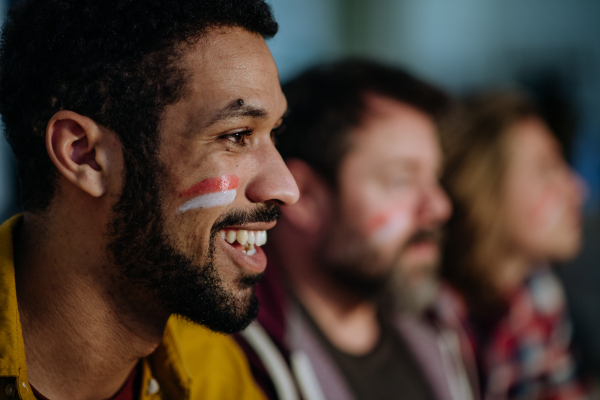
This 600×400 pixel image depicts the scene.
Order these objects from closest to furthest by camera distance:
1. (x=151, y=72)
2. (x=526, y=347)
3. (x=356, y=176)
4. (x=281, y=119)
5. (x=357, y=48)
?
1. (x=151, y=72)
2. (x=281, y=119)
3. (x=356, y=176)
4. (x=526, y=347)
5. (x=357, y=48)

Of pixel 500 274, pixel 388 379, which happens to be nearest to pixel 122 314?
pixel 388 379

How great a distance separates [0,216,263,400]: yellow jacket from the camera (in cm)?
97

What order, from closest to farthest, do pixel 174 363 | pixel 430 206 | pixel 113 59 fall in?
pixel 113 59
pixel 174 363
pixel 430 206

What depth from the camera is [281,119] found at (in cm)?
118

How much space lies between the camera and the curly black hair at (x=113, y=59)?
991 mm

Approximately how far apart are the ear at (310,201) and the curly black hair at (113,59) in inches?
38.8

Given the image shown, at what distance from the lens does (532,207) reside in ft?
8.35

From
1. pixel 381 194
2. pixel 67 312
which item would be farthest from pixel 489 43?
pixel 67 312

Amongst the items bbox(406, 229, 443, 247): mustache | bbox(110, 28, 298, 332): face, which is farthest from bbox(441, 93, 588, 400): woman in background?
bbox(110, 28, 298, 332): face

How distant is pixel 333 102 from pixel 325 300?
0.84m

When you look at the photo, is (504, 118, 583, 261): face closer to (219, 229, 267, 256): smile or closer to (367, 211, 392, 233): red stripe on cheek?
(367, 211, 392, 233): red stripe on cheek

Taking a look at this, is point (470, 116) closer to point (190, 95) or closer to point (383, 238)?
point (383, 238)

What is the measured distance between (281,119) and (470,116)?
1.83 meters

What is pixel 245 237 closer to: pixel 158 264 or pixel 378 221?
pixel 158 264
